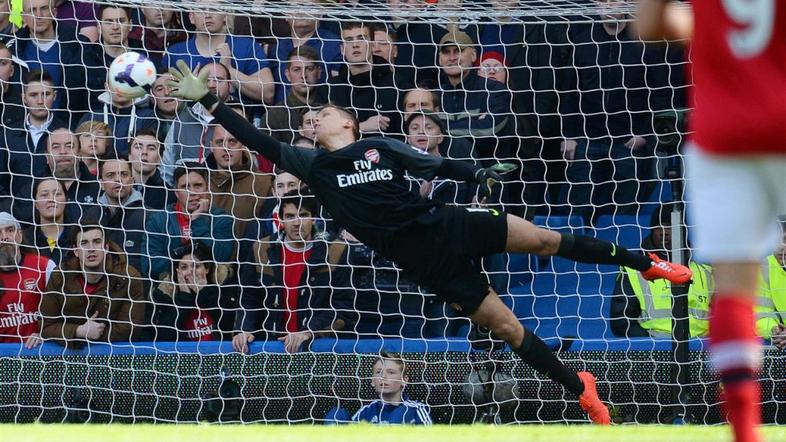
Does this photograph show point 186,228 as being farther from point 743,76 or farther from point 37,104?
point 743,76

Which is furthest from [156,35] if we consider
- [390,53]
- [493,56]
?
[493,56]

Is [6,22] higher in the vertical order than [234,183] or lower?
higher

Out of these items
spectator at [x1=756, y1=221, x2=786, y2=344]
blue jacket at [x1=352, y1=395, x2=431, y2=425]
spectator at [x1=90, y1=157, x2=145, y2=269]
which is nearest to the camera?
blue jacket at [x1=352, y1=395, x2=431, y2=425]

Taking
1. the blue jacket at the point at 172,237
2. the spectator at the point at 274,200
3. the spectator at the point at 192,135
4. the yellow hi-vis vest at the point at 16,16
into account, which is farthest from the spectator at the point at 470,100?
the yellow hi-vis vest at the point at 16,16

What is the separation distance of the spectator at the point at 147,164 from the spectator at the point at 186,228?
0.19 m

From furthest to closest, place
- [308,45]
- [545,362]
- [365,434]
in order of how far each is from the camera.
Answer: [308,45] → [545,362] → [365,434]

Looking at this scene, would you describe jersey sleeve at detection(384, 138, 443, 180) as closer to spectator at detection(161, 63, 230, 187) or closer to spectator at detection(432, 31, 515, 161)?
spectator at detection(432, 31, 515, 161)

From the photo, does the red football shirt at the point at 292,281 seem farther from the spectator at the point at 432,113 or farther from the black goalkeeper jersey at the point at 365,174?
the black goalkeeper jersey at the point at 365,174

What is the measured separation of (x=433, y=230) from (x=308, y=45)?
121 inches

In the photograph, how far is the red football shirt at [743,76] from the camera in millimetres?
3000

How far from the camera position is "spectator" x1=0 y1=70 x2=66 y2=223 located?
30.0ft

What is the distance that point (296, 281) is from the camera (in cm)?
862

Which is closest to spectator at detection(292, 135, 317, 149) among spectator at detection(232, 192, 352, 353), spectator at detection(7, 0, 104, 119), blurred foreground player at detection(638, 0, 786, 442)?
spectator at detection(232, 192, 352, 353)

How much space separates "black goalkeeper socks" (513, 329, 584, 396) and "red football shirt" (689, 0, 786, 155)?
152 inches
